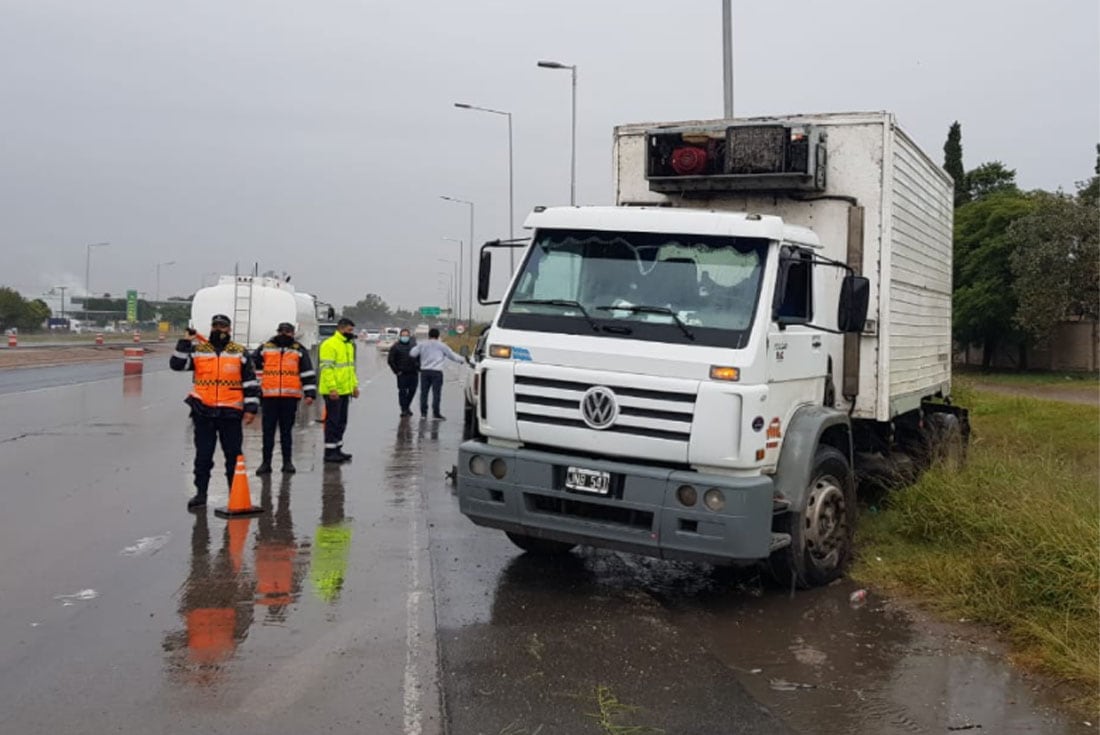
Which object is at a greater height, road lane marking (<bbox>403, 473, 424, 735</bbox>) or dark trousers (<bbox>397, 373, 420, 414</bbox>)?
dark trousers (<bbox>397, 373, 420, 414</bbox>)

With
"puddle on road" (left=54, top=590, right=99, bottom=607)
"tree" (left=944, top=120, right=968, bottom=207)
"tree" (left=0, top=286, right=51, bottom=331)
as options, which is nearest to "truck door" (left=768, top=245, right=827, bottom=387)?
"puddle on road" (left=54, top=590, right=99, bottom=607)

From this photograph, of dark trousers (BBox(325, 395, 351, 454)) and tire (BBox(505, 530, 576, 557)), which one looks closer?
tire (BBox(505, 530, 576, 557))

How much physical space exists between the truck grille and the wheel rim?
4.04 feet

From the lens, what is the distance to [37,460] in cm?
1190

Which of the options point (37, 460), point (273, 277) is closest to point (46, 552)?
point (37, 460)

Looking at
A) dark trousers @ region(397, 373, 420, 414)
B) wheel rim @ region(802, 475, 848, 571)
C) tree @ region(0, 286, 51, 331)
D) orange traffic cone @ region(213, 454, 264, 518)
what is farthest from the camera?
tree @ region(0, 286, 51, 331)

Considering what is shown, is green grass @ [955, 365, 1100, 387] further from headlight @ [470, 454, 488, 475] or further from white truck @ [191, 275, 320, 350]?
headlight @ [470, 454, 488, 475]

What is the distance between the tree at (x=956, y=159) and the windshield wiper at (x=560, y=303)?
46412 mm

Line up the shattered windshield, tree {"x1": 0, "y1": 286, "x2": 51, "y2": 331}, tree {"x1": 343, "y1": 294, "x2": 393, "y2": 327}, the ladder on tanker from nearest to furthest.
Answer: the shattered windshield → the ladder on tanker → tree {"x1": 0, "y1": 286, "x2": 51, "y2": 331} → tree {"x1": 343, "y1": 294, "x2": 393, "y2": 327}

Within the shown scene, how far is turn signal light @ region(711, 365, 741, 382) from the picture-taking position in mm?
5746

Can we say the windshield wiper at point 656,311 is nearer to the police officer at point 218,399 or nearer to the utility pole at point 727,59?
the police officer at point 218,399

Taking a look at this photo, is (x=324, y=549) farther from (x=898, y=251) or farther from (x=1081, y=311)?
(x=1081, y=311)

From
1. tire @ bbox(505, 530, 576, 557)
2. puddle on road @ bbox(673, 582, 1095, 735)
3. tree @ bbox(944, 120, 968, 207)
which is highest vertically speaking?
tree @ bbox(944, 120, 968, 207)

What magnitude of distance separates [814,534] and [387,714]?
3363 millimetres
